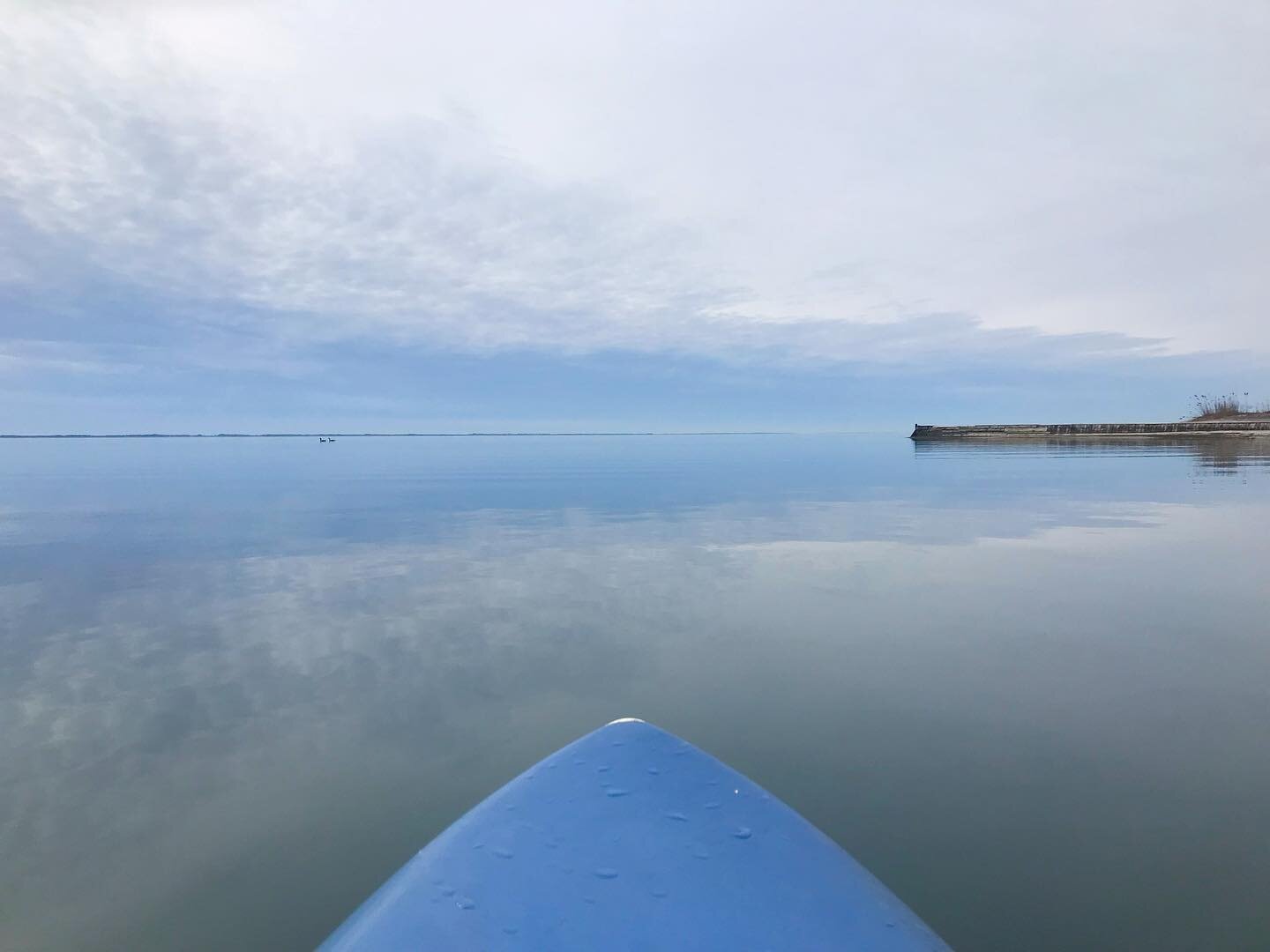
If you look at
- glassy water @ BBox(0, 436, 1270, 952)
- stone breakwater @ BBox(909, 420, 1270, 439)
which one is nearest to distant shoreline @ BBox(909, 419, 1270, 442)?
stone breakwater @ BBox(909, 420, 1270, 439)

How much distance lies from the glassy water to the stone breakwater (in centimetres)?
5402

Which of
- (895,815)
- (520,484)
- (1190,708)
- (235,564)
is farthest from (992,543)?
(520,484)

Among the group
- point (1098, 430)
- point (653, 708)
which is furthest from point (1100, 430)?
point (653, 708)

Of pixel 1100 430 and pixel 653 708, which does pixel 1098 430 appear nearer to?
pixel 1100 430

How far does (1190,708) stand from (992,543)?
6.44m

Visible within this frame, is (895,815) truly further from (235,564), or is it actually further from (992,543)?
(235,564)

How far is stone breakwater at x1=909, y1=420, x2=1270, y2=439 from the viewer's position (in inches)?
2105

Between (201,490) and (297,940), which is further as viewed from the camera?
(201,490)

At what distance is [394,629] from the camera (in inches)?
266

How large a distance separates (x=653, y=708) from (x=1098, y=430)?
77510 millimetres

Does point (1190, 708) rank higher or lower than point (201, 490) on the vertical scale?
lower

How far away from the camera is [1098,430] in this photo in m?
68.6

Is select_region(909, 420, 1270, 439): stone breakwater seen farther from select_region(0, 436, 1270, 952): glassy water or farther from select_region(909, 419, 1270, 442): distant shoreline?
select_region(0, 436, 1270, 952): glassy water

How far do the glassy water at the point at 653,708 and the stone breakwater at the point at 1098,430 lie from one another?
177 feet
